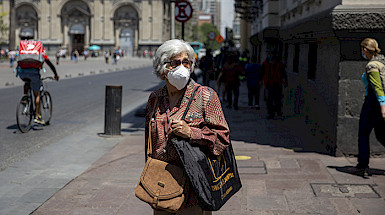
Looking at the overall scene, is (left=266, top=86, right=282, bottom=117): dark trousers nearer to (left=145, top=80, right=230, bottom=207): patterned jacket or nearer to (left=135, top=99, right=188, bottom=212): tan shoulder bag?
(left=145, top=80, right=230, bottom=207): patterned jacket

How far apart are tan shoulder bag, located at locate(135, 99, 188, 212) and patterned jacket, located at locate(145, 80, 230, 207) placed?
6cm

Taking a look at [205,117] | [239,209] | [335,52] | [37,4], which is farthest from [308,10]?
[37,4]

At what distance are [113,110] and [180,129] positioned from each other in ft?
23.5

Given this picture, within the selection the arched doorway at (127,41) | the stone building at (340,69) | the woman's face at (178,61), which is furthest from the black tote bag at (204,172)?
the arched doorway at (127,41)

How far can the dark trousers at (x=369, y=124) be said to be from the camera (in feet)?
20.4

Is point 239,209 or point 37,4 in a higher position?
point 37,4

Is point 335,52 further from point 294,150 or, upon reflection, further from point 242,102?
point 242,102

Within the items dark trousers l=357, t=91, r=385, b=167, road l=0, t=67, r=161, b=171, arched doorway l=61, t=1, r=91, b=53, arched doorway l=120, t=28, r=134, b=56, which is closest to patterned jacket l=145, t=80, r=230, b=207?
dark trousers l=357, t=91, r=385, b=167

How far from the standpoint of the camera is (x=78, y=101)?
17.3m

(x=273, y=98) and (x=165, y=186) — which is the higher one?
(x=165, y=186)

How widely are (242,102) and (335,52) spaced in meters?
9.90

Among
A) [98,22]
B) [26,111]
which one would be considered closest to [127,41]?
[98,22]

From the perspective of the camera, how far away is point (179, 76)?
321 cm

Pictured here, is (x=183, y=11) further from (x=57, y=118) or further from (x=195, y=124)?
(x=195, y=124)
